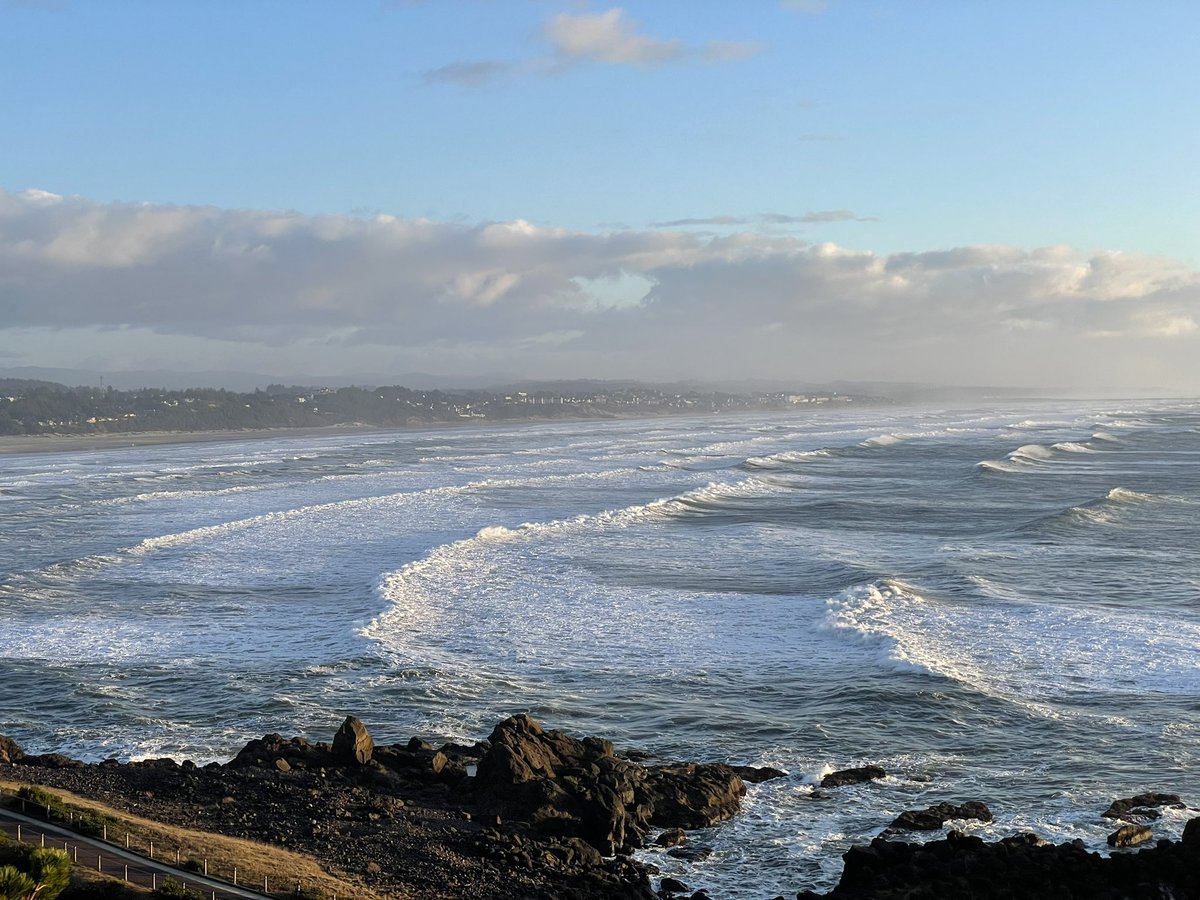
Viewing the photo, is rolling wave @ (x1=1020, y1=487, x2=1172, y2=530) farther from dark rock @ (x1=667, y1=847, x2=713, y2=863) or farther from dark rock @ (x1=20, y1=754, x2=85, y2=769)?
dark rock @ (x1=20, y1=754, x2=85, y2=769)

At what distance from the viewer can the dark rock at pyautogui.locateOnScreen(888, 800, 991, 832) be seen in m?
19.7

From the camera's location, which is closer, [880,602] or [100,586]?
[880,602]

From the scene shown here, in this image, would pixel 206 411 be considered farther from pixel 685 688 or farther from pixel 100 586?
pixel 685 688

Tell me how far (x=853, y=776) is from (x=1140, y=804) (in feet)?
15.9

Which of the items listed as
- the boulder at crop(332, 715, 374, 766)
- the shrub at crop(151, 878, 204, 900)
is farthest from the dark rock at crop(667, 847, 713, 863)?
the shrub at crop(151, 878, 204, 900)

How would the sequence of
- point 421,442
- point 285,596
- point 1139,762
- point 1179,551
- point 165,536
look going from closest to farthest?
point 1139,762, point 285,596, point 1179,551, point 165,536, point 421,442

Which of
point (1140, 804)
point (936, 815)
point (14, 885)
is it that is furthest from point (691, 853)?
point (14, 885)

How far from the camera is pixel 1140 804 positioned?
20.6m

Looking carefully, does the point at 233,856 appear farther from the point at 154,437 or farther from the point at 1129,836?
the point at 154,437

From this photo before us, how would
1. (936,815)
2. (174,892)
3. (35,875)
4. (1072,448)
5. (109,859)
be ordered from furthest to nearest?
1. (1072,448)
2. (936,815)
3. (109,859)
4. (174,892)
5. (35,875)

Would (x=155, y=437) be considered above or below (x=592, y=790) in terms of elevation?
above

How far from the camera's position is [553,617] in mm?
36094

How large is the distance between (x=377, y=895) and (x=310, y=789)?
16.0ft

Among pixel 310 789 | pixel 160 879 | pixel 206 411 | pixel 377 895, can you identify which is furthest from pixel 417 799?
pixel 206 411
